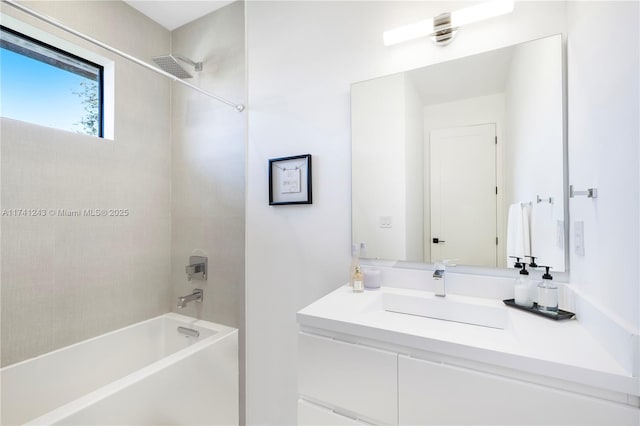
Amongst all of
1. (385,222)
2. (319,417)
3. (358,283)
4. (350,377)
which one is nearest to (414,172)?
(385,222)

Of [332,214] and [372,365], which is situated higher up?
[332,214]

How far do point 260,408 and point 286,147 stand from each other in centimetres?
157

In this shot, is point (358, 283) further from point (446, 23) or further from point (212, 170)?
point (212, 170)

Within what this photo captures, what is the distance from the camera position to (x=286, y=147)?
5.60 feet

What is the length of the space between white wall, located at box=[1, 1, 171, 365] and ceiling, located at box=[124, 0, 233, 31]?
0.07 meters

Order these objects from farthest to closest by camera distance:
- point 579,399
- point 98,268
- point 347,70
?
point 98,268 → point 347,70 → point 579,399

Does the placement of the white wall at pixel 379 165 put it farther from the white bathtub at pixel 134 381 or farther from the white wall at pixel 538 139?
the white bathtub at pixel 134 381

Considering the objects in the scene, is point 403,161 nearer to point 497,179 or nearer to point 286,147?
point 497,179

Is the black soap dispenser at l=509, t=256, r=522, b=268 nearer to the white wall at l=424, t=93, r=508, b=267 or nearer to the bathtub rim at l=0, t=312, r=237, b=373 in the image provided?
the white wall at l=424, t=93, r=508, b=267

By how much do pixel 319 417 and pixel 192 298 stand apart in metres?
1.38

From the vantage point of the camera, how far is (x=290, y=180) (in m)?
1.67

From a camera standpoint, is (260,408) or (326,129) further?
(260,408)

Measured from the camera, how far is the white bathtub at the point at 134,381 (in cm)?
127

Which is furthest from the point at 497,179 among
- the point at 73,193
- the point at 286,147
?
the point at 73,193
